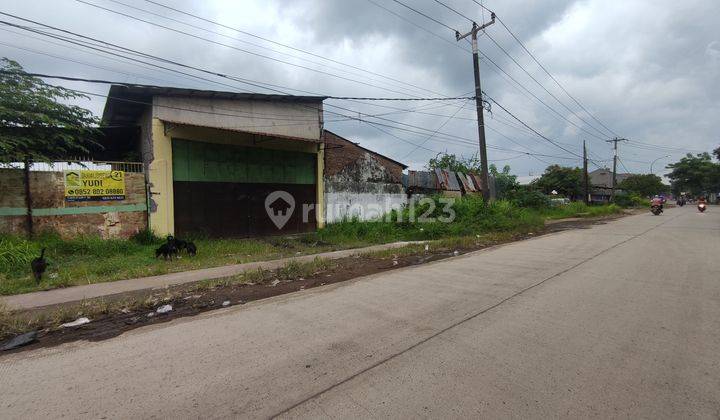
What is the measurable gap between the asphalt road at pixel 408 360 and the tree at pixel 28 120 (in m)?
8.34

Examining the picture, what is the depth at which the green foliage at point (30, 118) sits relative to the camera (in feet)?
32.1

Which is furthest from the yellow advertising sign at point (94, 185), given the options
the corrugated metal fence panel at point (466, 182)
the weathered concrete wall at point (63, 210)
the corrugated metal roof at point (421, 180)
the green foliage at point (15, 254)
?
the corrugated metal fence panel at point (466, 182)

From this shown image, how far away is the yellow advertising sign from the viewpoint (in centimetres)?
1100

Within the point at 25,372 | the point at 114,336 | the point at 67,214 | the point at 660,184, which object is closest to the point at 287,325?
the point at 114,336

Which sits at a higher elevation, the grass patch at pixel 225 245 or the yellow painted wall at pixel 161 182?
the yellow painted wall at pixel 161 182

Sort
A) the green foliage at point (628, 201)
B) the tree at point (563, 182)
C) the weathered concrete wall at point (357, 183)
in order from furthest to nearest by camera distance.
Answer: the green foliage at point (628, 201)
the tree at point (563, 182)
the weathered concrete wall at point (357, 183)

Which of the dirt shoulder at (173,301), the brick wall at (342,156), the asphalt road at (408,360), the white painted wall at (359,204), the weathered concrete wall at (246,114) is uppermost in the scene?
the weathered concrete wall at (246,114)

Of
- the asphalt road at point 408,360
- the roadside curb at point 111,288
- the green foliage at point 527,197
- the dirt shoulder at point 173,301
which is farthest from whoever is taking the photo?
the green foliage at point 527,197

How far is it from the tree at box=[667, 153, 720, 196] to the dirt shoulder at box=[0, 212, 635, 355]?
7496 centimetres

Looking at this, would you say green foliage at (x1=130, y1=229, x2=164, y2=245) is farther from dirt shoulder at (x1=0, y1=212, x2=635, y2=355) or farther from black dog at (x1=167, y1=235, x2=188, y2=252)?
dirt shoulder at (x1=0, y1=212, x2=635, y2=355)

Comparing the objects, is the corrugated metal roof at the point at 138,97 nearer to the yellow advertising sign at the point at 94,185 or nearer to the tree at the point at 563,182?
the yellow advertising sign at the point at 94,185

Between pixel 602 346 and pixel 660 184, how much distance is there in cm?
8790

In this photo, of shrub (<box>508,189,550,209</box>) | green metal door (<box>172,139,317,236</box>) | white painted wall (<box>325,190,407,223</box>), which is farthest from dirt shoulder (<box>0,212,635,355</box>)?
shrub (<box>508,189,550,209</box>)

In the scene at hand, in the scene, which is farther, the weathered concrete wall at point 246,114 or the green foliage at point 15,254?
the weathered concrete wall at point 246,114
